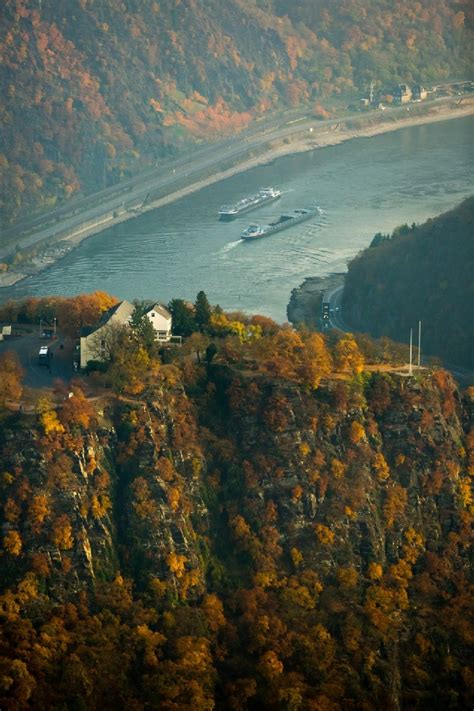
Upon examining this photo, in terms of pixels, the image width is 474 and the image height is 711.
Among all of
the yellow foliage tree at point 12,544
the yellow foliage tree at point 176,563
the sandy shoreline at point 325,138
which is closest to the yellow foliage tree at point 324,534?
the yellow foliage tree at point 176,563

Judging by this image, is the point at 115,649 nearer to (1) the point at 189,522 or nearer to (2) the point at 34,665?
(2) the point at 34,665

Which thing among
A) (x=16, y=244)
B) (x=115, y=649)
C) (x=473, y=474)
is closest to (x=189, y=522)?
(x=115, y=649)

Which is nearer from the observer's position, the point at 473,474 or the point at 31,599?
the point at 31,599

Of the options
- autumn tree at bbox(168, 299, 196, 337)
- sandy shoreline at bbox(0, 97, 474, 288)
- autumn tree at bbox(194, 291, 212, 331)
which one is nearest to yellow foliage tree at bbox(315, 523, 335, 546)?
autumn tree at bbox(168, 299, 196, 337)

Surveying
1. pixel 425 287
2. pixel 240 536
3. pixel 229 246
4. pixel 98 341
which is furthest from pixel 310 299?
pixel 240 536

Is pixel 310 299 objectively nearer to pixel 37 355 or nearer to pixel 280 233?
pixel 280 233

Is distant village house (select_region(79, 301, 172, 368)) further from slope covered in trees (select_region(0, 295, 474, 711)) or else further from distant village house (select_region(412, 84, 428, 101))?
distant village house (select_region(412, 84, 428, 101))
